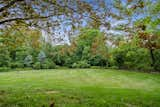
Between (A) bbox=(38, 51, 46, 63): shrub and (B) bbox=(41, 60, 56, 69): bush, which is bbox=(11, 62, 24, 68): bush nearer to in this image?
(A) bbox=(38, 51, 46, 63): shrub

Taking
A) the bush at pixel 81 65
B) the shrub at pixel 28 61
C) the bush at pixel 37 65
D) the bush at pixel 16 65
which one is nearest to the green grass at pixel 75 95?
the bush at pixel 37 65

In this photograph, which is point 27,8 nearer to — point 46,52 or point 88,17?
point 88,17

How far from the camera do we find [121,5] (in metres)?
9.11

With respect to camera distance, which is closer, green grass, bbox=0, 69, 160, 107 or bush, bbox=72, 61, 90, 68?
green grass, bbox=0, 69, 160, 107

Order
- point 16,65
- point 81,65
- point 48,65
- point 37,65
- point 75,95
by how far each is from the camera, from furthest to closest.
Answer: point 81,65 < point 16,65 < point 37,65 < point 48,65 < point 75,95

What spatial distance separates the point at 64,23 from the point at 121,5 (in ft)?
7.51

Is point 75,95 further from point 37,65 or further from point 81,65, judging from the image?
point 37,65

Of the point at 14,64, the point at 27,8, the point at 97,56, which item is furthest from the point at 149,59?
the point at 27,8

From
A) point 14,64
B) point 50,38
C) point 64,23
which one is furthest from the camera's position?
point 14,64

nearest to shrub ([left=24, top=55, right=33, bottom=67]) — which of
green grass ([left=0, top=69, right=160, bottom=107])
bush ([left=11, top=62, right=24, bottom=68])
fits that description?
bush ([left=11, top=62, right=24, bottom=68])

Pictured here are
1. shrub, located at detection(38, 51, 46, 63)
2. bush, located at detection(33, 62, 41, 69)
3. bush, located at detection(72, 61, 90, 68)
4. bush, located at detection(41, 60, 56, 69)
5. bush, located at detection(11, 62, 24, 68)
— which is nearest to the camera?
bush, located at detection(41, 60, 56, 69)

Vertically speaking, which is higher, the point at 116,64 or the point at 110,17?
the point at 110,17

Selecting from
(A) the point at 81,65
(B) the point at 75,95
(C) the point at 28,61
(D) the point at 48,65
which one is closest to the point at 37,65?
(D) the point at 48,65

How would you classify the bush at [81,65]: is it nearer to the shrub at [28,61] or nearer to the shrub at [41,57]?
the shrub at [41,57]
